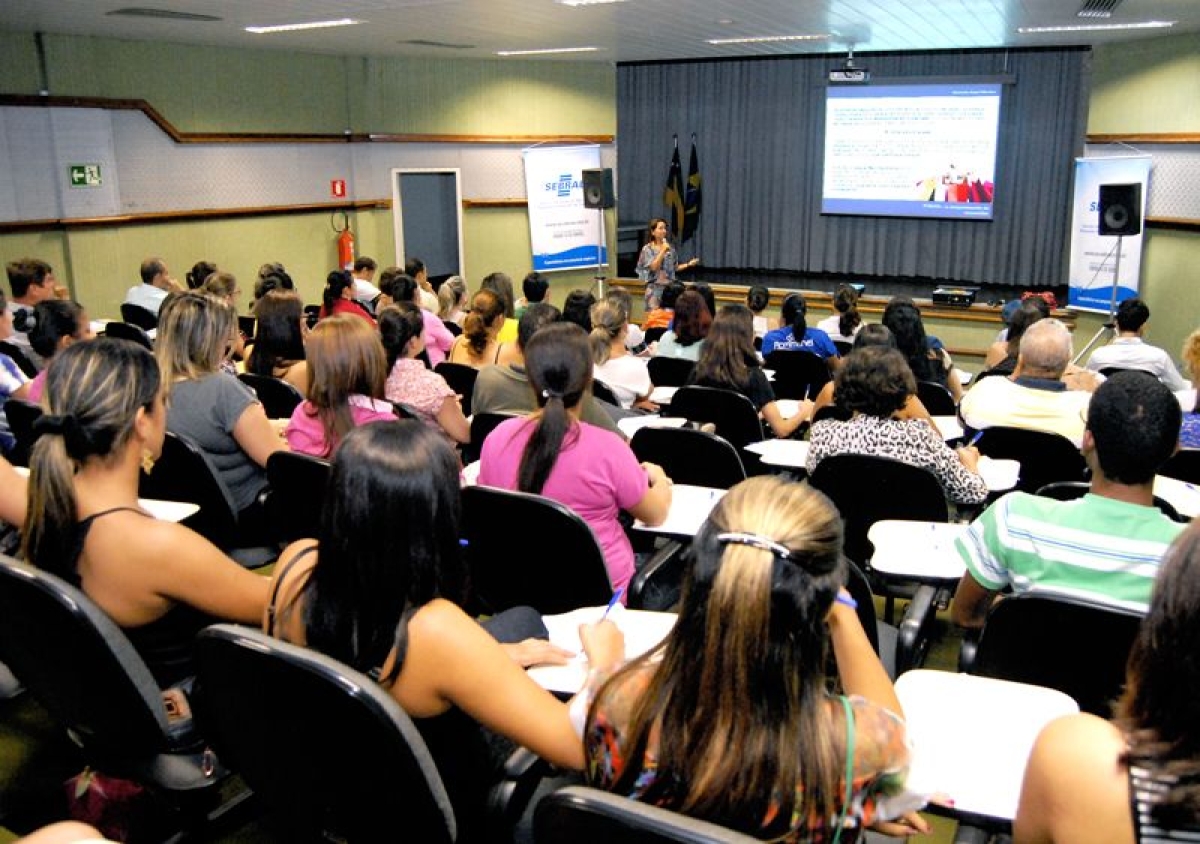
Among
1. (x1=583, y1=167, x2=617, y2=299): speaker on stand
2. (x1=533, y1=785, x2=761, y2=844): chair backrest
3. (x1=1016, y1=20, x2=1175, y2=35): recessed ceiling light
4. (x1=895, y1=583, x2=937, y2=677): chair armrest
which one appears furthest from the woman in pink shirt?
(x1=583, y1=167, x2=617, y2=299): speaker on stand

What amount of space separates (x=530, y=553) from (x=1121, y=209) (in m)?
7.91

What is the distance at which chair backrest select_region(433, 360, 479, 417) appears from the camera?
4922mm

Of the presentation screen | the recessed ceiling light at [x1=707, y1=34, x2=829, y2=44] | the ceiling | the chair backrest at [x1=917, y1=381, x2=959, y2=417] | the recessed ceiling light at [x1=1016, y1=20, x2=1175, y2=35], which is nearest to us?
the chair backrest at [x1=917, y1=381, x2=959, y2=417]

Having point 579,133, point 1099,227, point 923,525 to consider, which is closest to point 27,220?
point 579,133

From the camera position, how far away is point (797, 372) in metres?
5.89

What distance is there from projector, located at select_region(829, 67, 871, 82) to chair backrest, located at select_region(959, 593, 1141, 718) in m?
9.22

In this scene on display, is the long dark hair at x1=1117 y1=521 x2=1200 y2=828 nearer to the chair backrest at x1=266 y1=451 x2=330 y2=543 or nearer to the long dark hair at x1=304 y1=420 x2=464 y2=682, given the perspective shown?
the long dark hair at x1=304 y1=420 x2=464 y2=682

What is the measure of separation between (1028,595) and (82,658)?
1846 mm

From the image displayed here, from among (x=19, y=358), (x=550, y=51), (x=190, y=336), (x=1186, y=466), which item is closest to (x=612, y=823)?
(x=190, y=336)

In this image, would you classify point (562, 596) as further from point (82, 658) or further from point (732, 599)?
point (732, 599)

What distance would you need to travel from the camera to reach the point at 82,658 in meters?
1.90

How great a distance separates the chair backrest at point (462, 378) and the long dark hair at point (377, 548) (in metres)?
3.22

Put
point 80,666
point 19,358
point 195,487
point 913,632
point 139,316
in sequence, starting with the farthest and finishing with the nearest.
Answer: point 139,316 → point 19,358 → point 195,487 → point 913,632 → point 80,666

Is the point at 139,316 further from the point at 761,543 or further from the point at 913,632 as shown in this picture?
the point at 761,543
